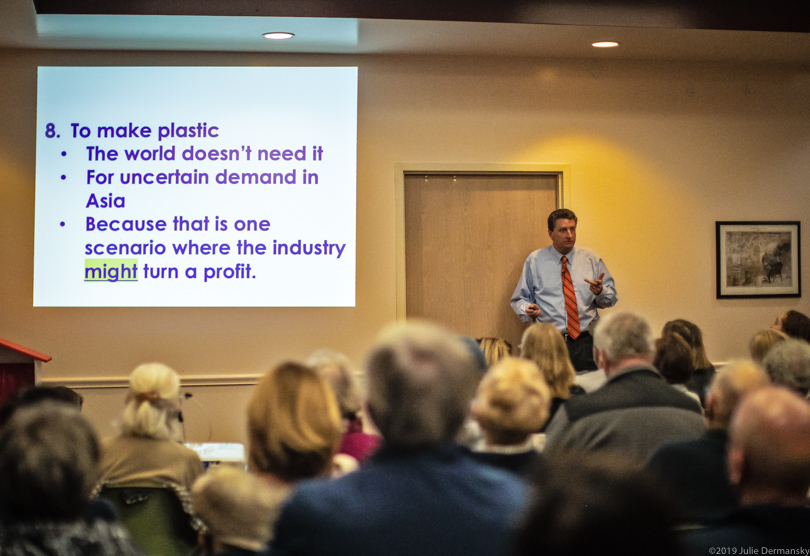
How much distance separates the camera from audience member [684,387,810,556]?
4.97ft

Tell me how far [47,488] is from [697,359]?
132 inches

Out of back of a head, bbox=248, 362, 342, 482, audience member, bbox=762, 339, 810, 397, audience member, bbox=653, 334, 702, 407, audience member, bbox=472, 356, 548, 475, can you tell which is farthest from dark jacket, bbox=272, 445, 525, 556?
audience member, bbox=653, 334, 702, 407

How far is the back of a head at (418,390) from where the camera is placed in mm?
1433

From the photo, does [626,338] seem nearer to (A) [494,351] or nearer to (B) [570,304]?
(A) [494,351]

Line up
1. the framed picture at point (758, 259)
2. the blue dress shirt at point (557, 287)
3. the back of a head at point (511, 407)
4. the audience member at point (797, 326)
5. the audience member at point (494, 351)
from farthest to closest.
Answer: the framed picture at point (758, 259) → the blue dress shirt at point (557, 287) → the audience member at point (797, 326) → the audience member at point (494, 351) → the back of a head at point (511, 407)

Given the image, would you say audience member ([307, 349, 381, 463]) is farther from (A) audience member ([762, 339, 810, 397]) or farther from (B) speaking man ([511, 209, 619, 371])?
(B) speaking man ([511, 209, 619, 371])

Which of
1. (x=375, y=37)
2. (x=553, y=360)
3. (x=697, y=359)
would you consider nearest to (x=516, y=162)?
(x=375, y=37)

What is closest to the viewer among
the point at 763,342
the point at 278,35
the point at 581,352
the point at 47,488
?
the point at 47,488

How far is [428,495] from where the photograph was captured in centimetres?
139

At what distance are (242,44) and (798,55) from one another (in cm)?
411

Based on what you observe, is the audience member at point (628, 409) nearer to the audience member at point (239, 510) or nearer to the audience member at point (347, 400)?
the audience member at point (347, 400)

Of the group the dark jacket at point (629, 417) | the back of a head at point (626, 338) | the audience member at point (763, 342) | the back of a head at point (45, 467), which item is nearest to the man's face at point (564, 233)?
the audience member at point (763, 342)

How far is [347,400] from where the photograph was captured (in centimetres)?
278

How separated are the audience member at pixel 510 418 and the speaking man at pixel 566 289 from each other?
336cm
